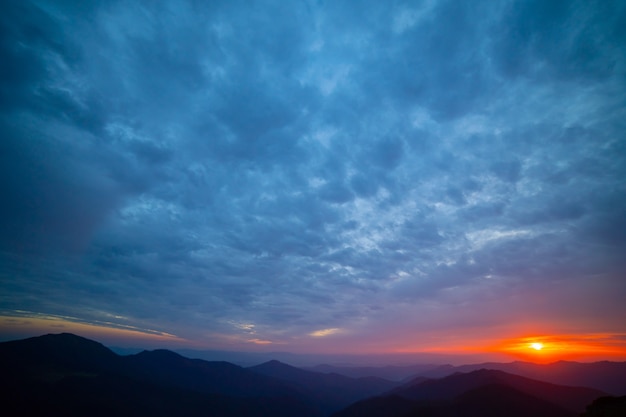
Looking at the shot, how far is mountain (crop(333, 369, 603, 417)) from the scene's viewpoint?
11475 centimetres

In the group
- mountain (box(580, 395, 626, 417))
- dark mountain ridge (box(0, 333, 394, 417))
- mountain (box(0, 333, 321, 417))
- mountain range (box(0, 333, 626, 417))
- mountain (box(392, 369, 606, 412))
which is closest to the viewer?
mountain (box(580, 395, 626, 417))

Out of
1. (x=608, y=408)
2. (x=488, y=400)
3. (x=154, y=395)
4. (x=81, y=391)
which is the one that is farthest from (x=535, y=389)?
(x=81, y=391)

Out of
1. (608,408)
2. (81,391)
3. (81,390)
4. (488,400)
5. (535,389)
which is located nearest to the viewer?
(608,408)

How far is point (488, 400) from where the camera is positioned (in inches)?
4756

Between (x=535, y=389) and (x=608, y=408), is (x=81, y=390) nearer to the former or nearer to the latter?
(x=608, y=408)

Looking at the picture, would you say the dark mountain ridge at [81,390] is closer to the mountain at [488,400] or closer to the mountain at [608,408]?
the mountain at [488,400]

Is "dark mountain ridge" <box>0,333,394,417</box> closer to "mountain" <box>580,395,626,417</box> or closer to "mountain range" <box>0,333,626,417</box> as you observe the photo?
"mountain range" <box>0,333,626,417</box>

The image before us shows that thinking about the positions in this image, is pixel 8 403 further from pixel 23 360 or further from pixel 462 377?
pixel 462 377

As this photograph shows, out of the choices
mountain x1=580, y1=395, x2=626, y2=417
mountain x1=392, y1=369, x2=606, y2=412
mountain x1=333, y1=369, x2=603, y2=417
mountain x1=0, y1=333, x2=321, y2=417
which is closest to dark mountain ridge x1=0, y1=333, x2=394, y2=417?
mountain x1=0, y1=333, x2=321, y2=417

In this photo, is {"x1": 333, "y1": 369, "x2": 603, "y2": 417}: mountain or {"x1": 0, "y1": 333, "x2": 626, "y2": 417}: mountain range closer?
{"x1": 333, "y1": 369, "x2": 603, "y2": 417}: mountain

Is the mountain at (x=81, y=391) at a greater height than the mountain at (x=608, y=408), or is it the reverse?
the mountain at (x=608, y=408)

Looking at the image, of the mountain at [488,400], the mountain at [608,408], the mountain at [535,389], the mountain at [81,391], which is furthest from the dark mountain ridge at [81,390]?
the mountain at [608,408]

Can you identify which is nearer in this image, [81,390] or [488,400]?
[488,400]

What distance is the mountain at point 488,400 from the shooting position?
4518 inches
